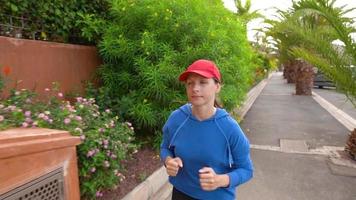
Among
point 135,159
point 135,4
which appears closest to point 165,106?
point 135,159

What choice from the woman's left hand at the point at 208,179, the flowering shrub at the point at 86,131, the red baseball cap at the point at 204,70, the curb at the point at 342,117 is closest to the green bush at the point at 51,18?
the flowering shrub at the point at 86,131

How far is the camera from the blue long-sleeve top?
2006 millimetres

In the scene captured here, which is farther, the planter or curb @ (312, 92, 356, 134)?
curb @ (312, 92, 356, 134)

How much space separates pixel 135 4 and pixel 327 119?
750cm

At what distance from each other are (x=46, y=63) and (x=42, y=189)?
260cm

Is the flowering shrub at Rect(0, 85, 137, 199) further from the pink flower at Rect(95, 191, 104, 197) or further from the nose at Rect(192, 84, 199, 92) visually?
the nose at Rect(192, 84, 199, 92)

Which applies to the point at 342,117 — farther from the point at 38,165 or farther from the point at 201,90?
the point at 38,165

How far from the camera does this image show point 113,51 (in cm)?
484

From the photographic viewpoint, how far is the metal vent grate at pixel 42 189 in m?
1.79

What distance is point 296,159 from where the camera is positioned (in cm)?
559

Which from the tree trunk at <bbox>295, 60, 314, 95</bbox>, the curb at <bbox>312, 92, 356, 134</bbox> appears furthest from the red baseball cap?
the tree trunk at <bbox>295, 60, 314, 95</bbox>

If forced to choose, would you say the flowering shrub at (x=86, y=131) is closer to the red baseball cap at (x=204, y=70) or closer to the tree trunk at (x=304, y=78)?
the red baseball cap at (x=204, y=70)

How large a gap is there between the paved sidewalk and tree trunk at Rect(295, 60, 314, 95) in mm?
6377

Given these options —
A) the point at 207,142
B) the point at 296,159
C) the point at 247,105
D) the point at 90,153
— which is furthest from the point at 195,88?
the point at 247,105
